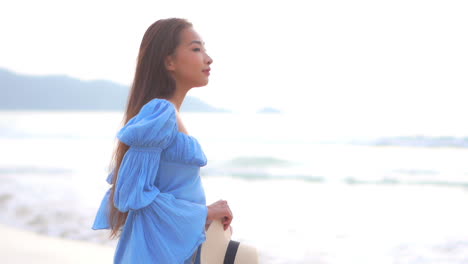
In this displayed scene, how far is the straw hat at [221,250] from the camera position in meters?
1.68

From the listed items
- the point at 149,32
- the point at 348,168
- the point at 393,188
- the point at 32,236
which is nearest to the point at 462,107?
the point at 348,168

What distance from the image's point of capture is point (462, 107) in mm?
20734

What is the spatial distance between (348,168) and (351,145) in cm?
401

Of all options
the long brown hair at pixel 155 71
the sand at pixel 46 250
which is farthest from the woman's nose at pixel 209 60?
the sand at pixel 46 250

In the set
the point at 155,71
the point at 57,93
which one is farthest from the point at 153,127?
the point at 57,93

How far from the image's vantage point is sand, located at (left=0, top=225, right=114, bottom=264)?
4.68 m

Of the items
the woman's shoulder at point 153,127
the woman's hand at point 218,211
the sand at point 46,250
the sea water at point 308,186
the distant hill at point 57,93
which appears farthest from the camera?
the distant hill at point 57,93

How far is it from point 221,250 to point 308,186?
29.5ft

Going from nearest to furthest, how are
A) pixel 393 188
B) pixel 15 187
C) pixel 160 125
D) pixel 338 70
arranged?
pixel 160 125 < pixel 15 187 < pixel 393 188 < pixel 338 70

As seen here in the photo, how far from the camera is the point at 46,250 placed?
16.3 ft

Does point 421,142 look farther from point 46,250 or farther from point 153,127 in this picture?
point 153,127

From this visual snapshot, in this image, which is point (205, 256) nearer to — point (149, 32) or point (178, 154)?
point (178, 154)

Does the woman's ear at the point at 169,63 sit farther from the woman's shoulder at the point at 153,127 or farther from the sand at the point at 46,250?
the sand at the point at 46,250

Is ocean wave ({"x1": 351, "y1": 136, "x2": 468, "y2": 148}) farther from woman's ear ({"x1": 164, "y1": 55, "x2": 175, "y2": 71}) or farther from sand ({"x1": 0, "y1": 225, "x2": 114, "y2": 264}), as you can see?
woman's ear ({"x1": 164, "y1": 55, "x2": 175, "y2": 71})
